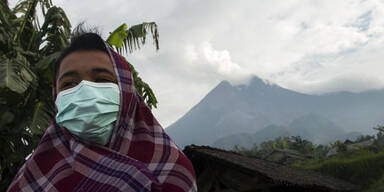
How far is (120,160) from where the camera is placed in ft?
4.57

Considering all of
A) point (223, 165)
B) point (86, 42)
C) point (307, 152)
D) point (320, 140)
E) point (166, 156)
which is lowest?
point (320, 140)

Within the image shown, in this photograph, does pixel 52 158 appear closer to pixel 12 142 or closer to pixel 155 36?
pixel 12 142

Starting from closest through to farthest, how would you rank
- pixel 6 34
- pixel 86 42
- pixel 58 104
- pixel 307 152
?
pixel 58 104
pixel 86 42
pixel 6 34
pixel 307 152

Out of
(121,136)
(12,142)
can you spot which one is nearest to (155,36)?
(12,142)

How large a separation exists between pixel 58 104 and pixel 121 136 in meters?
0.45

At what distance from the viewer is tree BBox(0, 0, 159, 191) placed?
4.23 meters

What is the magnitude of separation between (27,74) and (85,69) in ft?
9.87

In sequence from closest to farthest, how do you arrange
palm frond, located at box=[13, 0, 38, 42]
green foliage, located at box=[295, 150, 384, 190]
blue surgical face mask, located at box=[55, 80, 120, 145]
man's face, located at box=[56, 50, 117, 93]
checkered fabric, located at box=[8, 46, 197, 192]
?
1. checkered fabric, located at box=[8, 46, 197, 192]
2. blue surgical face mask, located at box=[55, 80, 120, 145]
3. man's face, located at box=[56, 50, 117, 93]
4. palm frond, located at box=[13, 0, 38, 42]
5. green foliage, located at box=[295, 150, 384, 190]

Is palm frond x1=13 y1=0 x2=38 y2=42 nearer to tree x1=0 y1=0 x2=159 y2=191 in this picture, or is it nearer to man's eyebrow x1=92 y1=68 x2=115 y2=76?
tree x1=0 y1=0 x2=159 y2=191

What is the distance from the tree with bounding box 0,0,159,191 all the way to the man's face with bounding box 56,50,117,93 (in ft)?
7.77

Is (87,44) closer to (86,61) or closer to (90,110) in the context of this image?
(86,61)

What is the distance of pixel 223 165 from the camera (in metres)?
7.59

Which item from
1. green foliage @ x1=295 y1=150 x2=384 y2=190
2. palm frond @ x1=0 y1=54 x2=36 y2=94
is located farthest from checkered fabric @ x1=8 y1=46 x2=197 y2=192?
green foliage @ x1=295 y1=150 x2=384 y2=190

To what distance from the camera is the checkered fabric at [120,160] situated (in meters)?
1.35
